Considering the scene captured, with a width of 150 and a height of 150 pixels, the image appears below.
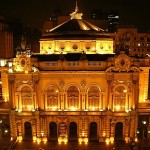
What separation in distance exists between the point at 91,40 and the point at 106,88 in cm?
1096

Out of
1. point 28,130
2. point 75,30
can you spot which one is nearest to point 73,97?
point 28,130

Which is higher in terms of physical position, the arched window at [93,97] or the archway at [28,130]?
the arched window at [93,97]

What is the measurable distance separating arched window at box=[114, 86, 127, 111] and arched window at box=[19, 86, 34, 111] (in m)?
Result: 12.8

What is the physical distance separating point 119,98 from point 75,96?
666cm

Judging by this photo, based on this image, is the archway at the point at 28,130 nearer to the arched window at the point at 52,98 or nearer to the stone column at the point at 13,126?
the stone column at the point at 13,126

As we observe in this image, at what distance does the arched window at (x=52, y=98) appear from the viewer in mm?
40188

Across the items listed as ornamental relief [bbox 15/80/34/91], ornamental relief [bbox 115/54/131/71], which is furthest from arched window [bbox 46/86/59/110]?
ornamental relief [bbox 115/54/131/71]

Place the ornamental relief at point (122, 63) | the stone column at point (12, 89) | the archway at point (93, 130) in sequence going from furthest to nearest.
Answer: the archway at point (93, 130)
the stone column at point (12, 89)
the ornamental relief at point (122, 63)

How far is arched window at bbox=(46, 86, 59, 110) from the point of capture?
40.2 metres

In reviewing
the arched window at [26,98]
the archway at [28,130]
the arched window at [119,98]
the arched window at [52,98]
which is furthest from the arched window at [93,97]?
the archway at [28,130]

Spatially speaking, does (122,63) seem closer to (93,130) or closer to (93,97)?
(93,97)

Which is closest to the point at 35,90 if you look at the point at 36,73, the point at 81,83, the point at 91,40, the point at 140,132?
the point at 36,73

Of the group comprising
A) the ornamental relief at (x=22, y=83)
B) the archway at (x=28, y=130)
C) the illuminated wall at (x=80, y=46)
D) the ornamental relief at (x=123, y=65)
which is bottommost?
the archway at (x=28, y=130)

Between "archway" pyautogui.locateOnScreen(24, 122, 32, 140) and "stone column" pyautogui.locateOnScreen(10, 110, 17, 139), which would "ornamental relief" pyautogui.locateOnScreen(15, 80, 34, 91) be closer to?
"stone column" pyautogui.locateOnScreen(10, 110, 17, 139)
